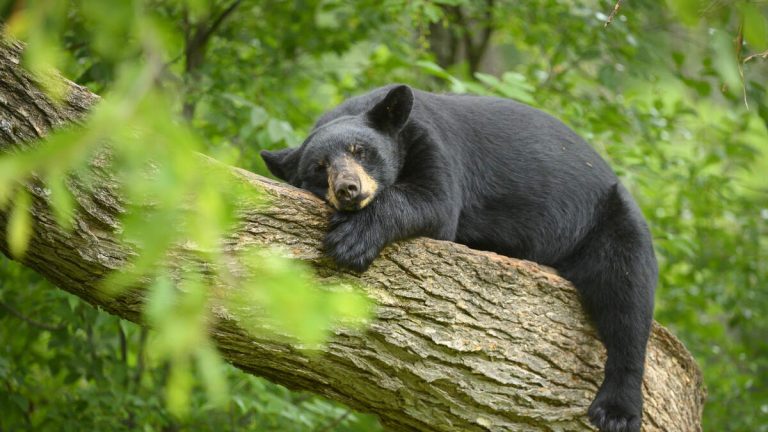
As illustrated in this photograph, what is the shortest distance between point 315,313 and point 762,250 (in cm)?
852

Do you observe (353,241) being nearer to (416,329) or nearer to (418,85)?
(416,329)

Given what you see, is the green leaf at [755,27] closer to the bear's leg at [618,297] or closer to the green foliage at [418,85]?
the green foliage at [418,85]

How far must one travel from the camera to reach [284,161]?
4824 mm

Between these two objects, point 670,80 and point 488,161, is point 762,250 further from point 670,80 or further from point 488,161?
point 488,161

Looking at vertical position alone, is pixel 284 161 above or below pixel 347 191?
below

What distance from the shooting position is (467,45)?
9133 mm

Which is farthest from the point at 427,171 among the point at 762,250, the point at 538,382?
the point at 762,250

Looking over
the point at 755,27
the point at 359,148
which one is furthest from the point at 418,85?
the point at 755,27

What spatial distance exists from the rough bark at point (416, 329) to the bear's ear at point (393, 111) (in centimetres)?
101

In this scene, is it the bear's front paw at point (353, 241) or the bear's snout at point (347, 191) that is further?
the bear's snout at point (347, 191)

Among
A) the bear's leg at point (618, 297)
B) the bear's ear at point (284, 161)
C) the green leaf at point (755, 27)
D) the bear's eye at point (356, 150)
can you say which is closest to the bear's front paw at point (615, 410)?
the bear's leg at point (618, 297)

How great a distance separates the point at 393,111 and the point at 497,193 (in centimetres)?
91

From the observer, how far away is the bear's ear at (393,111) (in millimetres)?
4445

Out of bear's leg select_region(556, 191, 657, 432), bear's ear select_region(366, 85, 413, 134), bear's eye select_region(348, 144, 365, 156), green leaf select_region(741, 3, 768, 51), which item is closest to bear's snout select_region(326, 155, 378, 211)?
bear's eye select_region(348, 144, 365, 156)
